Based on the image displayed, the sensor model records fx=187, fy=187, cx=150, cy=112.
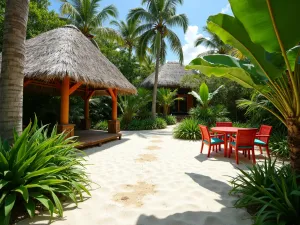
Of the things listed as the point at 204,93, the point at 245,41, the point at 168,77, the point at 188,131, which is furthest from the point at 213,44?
the point at 245,41

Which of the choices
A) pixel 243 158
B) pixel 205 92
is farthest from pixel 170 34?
pixel 243 158

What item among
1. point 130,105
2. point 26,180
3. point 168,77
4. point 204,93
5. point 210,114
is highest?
point 168,77

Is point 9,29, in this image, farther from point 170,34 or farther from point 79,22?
point 79,22

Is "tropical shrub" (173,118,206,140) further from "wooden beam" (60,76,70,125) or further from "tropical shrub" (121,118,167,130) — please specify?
"wooden beam" (60,76,70,125)

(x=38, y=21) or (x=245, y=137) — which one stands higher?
(x=38, y=21)

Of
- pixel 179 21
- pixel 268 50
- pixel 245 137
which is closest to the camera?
pixel 268 50

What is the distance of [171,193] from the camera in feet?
10.9

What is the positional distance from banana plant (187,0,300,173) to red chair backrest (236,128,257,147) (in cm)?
189

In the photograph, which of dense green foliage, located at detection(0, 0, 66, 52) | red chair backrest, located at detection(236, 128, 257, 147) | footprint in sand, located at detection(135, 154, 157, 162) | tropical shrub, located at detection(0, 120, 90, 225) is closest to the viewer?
tropical shrub, located at detection(0, 120, 90, 225)

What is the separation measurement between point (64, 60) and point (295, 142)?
250 inches

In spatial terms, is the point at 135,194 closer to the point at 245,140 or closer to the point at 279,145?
the point at 245,140

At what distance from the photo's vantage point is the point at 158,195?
324 centimetres

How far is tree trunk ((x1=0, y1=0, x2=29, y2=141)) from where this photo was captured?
3068 mm

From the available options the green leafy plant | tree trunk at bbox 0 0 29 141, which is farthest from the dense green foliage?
tree trunk at bbox 0 0 29 141
